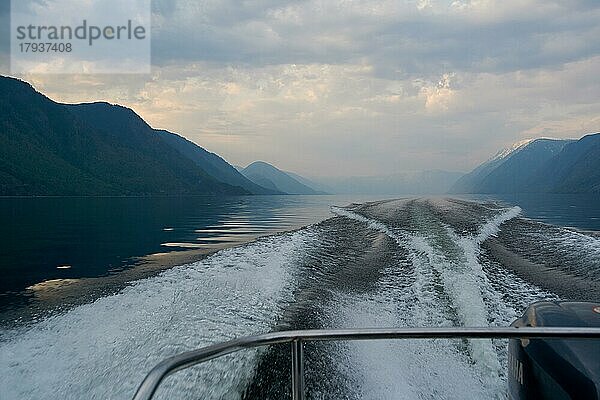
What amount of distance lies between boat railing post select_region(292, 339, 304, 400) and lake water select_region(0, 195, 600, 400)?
88.1 inches

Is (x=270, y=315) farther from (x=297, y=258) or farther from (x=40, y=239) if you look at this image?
(x=40, y=239)

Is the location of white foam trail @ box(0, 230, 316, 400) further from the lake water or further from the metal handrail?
the metal handrail

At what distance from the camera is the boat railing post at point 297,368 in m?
1.72

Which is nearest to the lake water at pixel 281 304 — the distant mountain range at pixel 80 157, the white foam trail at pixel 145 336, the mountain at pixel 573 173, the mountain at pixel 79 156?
the white foam trail at pixel 145 336

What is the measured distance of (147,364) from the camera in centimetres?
451

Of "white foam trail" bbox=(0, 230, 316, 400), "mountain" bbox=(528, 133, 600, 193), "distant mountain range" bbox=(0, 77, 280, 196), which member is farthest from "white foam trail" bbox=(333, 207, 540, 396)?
"mountain" bbox=(528, 133, 600, 193)

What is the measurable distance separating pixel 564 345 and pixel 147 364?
11.9 ft

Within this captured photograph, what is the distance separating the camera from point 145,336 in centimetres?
517

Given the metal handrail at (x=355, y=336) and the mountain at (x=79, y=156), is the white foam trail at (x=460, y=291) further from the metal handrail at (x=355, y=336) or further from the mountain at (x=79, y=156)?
the mountain at (x=79, y=156)

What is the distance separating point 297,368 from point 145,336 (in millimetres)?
3856

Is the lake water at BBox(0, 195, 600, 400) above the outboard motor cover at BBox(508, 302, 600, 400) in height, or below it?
below

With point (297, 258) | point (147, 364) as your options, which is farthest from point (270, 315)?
point (297, 258)

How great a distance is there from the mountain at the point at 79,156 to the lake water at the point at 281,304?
96.3m

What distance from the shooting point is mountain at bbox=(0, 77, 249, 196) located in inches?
4294
